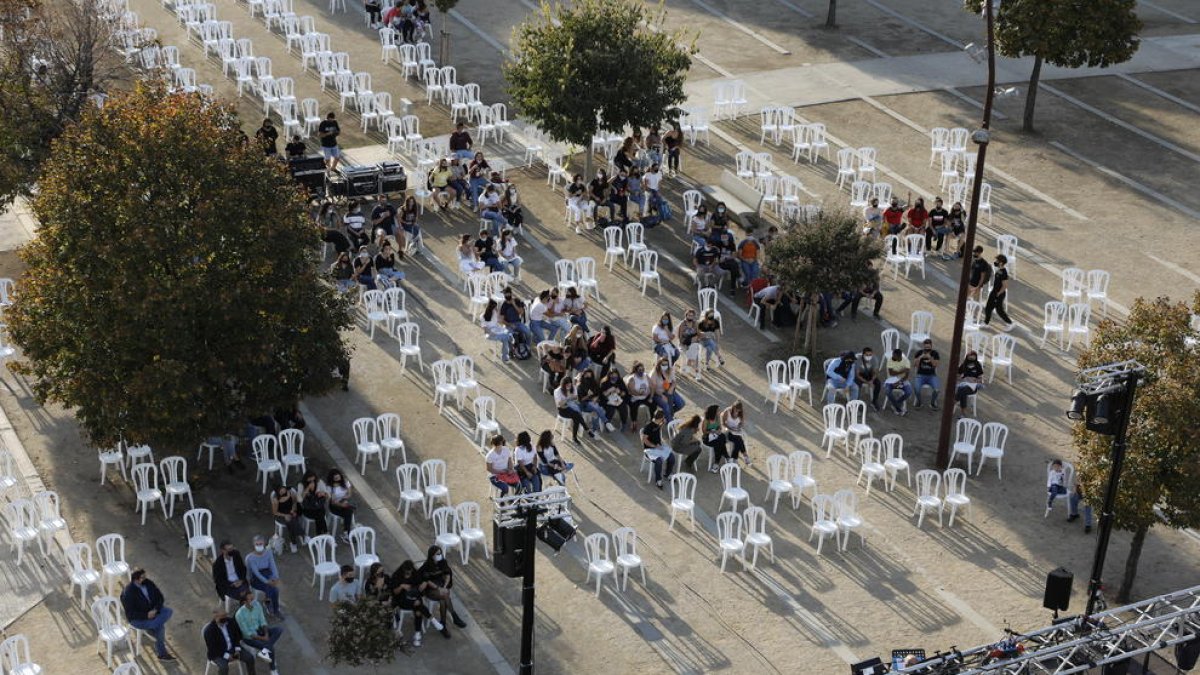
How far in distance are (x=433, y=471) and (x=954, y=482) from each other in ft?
23.5

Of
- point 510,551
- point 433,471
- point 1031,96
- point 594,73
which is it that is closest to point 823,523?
point 433,471

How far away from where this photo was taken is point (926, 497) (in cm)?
2377

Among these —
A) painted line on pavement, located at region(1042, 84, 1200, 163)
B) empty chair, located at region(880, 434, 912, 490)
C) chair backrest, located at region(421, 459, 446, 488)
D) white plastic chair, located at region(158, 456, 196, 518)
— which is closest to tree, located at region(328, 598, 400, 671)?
chair backrest, located at region(421, 459, 446, 488)

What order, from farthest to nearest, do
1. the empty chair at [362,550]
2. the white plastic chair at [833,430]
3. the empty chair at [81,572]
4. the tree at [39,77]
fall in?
the tree at [39,77] < the white plastic chair at [833,430] < the empty chair at [362,550] < the empty chair at [81,572]

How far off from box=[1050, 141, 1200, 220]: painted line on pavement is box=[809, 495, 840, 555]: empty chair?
14.3 meters

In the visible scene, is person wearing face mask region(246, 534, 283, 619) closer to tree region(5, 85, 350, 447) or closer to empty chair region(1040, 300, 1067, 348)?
tree region(5, 85, 350, 447)

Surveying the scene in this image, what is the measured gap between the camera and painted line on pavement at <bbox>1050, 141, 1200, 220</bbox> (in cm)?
3409

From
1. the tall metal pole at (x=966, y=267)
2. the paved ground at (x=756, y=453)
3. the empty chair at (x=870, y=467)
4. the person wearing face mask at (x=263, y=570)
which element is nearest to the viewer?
the person wearing face mask at (x=263, y=570)

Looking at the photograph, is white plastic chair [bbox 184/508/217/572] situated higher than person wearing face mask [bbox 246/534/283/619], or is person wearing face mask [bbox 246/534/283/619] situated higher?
person wearing face mask [bbox 246/534/283/619]

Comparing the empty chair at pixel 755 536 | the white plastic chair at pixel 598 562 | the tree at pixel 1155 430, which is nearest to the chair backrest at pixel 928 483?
the empty chair at pixel 755 536

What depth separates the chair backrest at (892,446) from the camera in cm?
2465

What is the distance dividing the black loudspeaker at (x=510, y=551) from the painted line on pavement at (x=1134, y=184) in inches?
843

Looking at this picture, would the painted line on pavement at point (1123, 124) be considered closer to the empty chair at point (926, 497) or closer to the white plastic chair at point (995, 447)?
the white plastic chair at point (995, 447)

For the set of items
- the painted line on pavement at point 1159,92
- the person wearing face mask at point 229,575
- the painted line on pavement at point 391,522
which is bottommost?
the painted line on pavement at point 391,522
